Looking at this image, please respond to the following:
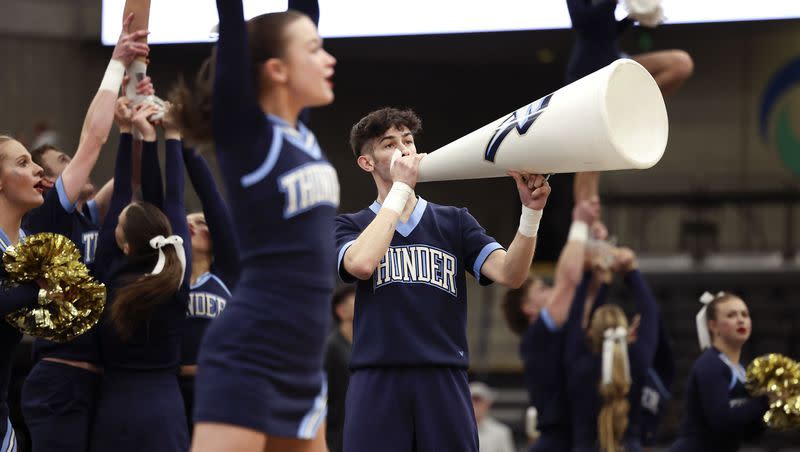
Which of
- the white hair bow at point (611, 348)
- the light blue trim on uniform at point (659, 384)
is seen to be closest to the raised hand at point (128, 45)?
the white hair bow at point (611, 348)

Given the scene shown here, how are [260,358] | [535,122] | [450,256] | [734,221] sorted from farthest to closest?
[734,221]
[450,256]
[535,122]
[260,358]

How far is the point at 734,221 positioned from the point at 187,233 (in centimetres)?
1058

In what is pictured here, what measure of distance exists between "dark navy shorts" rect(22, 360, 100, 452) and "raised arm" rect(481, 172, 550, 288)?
4.52 ft

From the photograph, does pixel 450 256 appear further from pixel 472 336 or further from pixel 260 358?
pixel 472 336

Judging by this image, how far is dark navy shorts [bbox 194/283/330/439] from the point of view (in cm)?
247

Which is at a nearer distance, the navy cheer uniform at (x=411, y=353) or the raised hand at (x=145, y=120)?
the navy cheer uniform at (x=411, y=353)

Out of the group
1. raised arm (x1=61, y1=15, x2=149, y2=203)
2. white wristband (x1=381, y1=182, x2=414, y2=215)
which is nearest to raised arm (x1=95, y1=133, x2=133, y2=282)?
raised arm (x1=61, y1=15, x2=149, y2=203)

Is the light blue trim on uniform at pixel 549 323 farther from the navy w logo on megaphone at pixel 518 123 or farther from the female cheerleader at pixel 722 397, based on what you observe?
the navy w logo on megaphone at pixel 518 123

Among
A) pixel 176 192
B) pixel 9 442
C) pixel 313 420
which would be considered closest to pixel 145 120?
pixel 176 192

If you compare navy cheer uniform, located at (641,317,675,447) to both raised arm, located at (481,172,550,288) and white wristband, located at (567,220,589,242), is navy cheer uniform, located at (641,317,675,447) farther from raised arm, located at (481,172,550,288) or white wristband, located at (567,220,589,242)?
raised arm, located at (481,172,550,288)

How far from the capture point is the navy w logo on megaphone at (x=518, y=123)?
304 centimetres

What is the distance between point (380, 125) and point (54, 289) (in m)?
1.14

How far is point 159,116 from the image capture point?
13.0 feet

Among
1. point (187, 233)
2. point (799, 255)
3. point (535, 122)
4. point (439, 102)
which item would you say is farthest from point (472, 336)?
point (535, 122)
